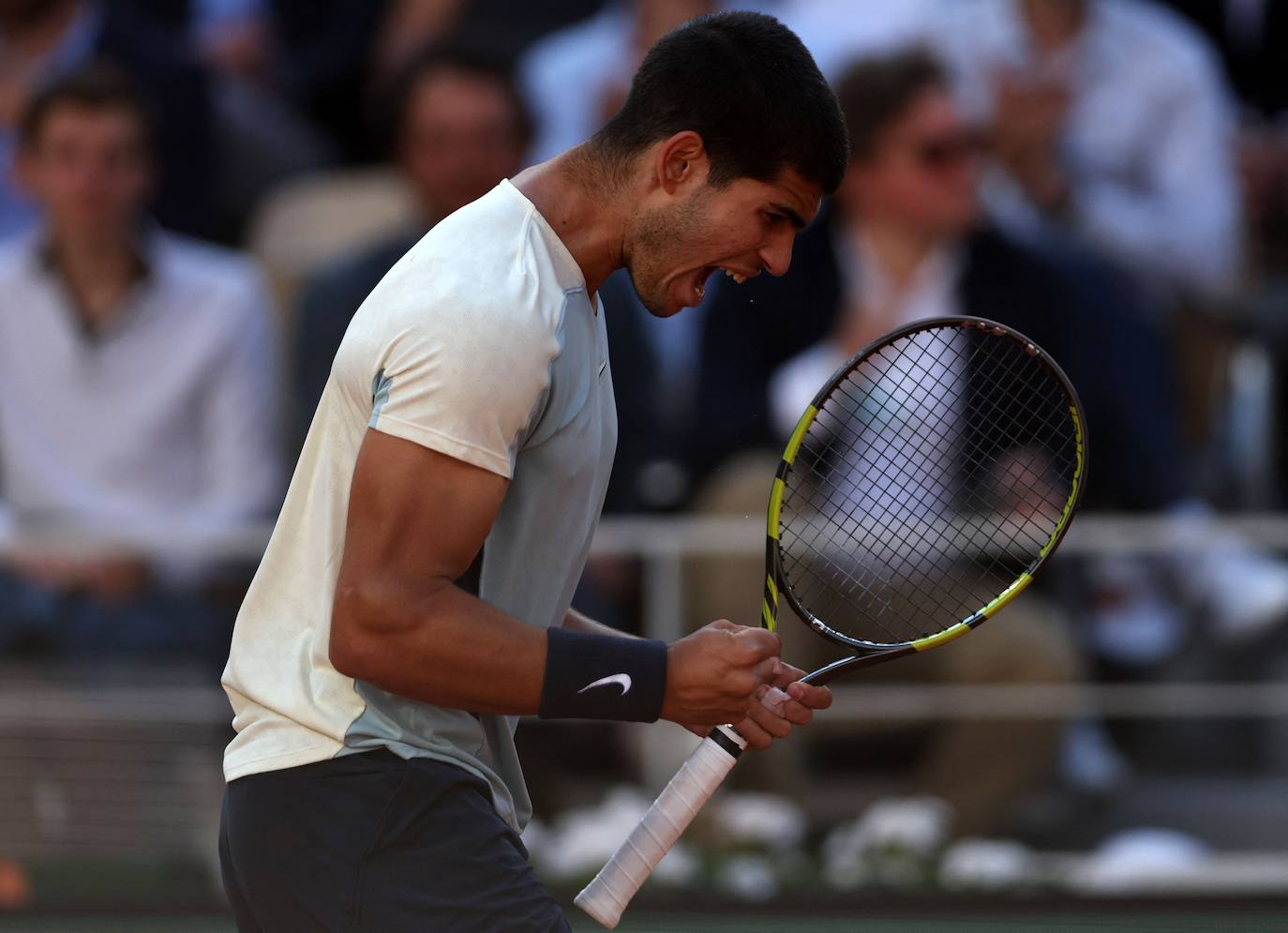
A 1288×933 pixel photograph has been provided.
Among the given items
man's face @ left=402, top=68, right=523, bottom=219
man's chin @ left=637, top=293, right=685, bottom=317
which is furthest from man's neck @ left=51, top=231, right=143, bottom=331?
man's chin @ left=637, top=293, right=685, bottom=317

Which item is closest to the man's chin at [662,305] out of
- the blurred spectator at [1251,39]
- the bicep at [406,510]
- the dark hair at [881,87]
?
the bicep at [406,510]

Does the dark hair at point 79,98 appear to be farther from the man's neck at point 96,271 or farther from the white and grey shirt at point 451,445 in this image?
the white and grey shirt at point 451,445

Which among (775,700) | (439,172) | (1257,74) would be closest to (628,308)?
(439,172)

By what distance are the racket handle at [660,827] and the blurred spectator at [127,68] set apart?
4.39m

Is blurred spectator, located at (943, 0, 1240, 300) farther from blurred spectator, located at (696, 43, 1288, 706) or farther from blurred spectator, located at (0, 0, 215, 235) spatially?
blurred spectator, located at (0, 0, 215, 235)

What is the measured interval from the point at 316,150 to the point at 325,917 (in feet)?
16.4

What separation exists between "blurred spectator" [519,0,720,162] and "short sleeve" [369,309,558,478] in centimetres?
416

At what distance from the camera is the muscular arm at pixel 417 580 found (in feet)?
7.27

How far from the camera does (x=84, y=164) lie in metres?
5.98

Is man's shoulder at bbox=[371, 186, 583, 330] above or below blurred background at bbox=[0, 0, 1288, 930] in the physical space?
above

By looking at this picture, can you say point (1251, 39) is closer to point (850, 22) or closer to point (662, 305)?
point (850, 22)

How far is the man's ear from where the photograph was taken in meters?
2.42

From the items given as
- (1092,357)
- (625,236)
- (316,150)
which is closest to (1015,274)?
(1092,357)

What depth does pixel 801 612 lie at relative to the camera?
289cm
